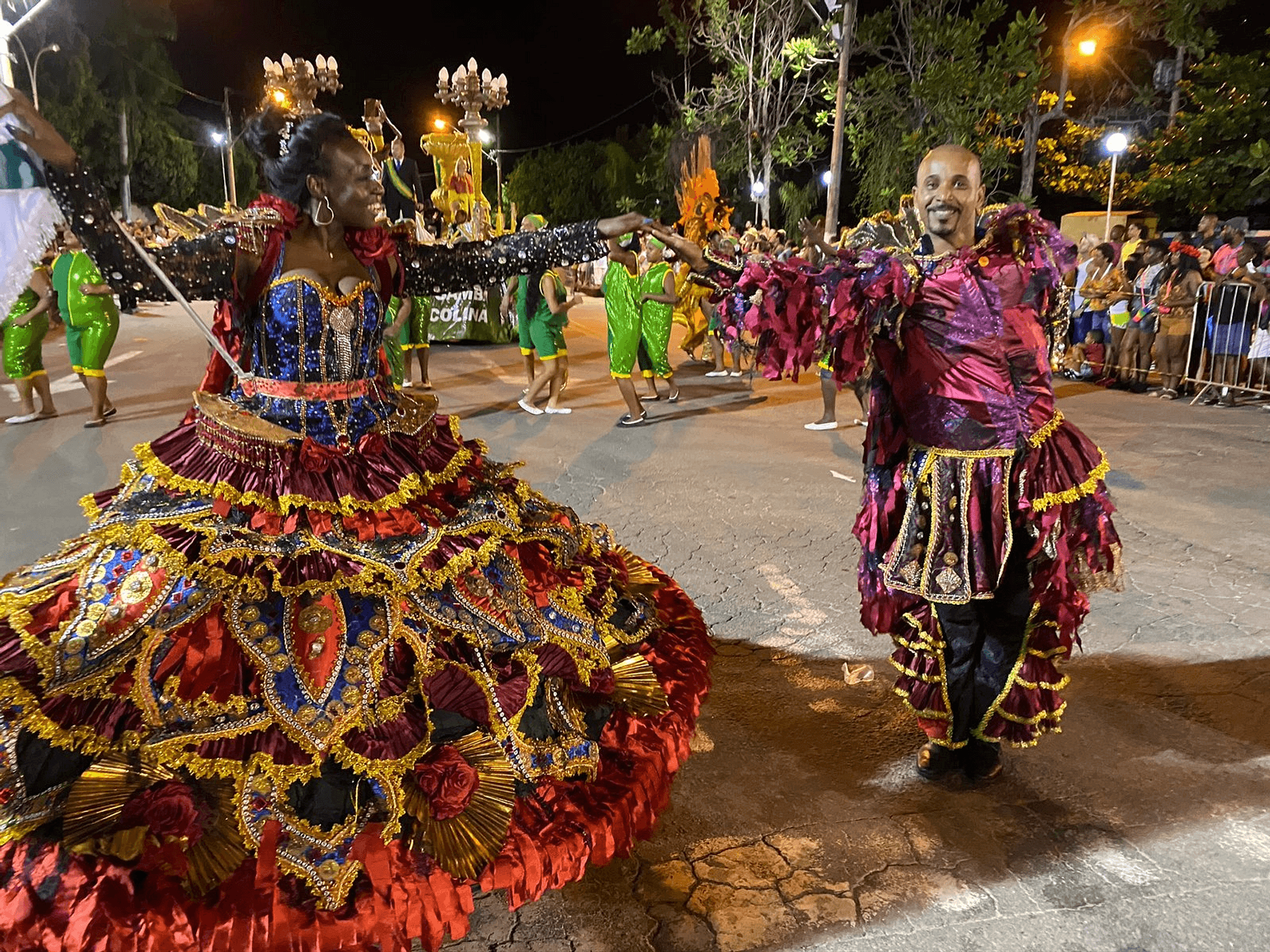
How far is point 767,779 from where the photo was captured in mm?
3393

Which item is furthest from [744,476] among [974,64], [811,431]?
[974,64]

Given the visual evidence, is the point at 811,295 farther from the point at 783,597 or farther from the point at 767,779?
the point at 783,597

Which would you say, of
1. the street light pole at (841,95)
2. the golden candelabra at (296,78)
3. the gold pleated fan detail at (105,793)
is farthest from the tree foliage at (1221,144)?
the gold pleated fan detail at (105,793)

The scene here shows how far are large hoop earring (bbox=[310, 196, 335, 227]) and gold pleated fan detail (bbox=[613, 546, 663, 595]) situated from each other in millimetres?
1485

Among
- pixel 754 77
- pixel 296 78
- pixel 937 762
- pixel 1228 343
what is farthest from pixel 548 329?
pixel 754 77

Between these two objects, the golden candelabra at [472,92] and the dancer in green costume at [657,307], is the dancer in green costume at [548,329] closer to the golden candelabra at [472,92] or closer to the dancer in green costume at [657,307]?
the dancer in green costume at [657,307]

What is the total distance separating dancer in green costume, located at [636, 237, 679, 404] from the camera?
402 inches

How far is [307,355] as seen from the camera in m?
2.65

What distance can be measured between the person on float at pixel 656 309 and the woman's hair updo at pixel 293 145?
7.21 meters

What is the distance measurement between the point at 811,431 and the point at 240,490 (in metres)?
7.43

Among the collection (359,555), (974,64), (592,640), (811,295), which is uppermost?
(974,64)

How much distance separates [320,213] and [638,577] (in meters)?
1.63

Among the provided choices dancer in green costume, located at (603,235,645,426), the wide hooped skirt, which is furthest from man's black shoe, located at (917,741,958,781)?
dancer in green costume, located at (603,235,645,426)

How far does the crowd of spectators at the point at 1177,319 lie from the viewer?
34.9ft
